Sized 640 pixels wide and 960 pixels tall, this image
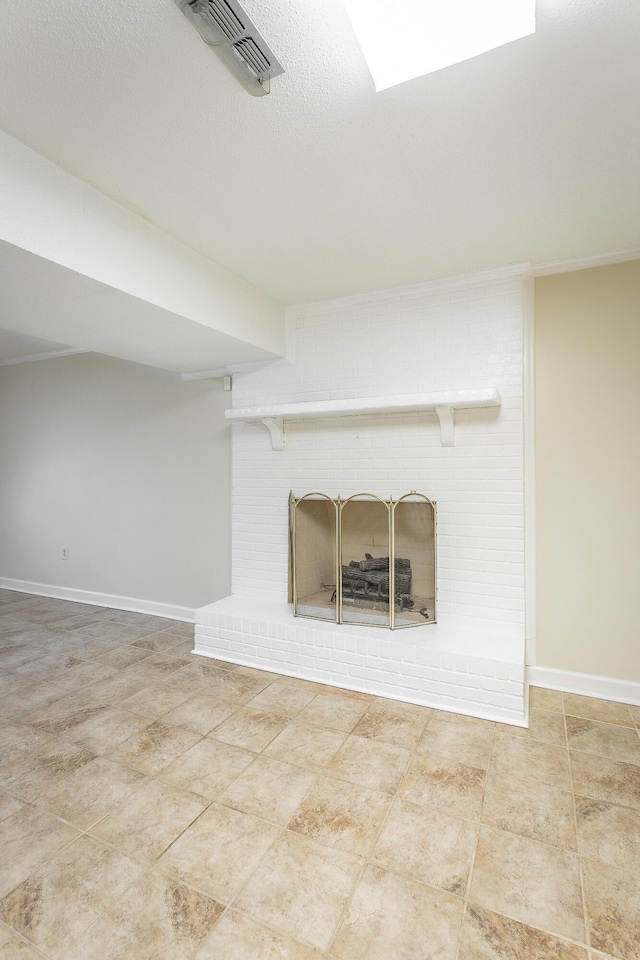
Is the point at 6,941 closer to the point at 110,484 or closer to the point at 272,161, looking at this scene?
the point at 272,161

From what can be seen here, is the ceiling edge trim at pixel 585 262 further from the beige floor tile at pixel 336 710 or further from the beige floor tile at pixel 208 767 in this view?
the beige floor tile at pixel 208 767

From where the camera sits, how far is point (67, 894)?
1393 mm

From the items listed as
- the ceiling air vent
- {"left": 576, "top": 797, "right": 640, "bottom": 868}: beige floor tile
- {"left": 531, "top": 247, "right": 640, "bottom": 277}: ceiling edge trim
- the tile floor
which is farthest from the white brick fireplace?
the ceiling air vent

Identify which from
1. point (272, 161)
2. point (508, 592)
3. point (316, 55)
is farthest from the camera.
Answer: point (508, 592)

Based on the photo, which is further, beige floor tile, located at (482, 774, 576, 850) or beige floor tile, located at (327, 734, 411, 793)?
beige floor tile, located at (327, 734, 411, 793)

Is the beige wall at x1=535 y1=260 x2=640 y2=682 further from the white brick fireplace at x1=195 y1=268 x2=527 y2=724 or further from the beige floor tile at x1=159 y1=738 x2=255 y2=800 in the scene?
the beige floor tile at x1=159 y1=738 x2=255 y2=800

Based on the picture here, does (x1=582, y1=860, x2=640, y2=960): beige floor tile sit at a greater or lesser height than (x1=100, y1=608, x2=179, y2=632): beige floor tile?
lesser

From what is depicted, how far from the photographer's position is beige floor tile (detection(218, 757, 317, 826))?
1743 millimetres

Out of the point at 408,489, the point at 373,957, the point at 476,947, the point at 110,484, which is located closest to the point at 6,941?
the point at 373,957

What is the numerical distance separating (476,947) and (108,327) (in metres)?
2.92

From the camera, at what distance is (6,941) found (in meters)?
1.25

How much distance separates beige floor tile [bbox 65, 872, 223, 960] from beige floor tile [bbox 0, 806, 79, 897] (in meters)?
0.35

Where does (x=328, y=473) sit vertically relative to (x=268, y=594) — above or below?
above

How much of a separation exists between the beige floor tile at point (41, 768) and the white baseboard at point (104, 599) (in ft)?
5.59
